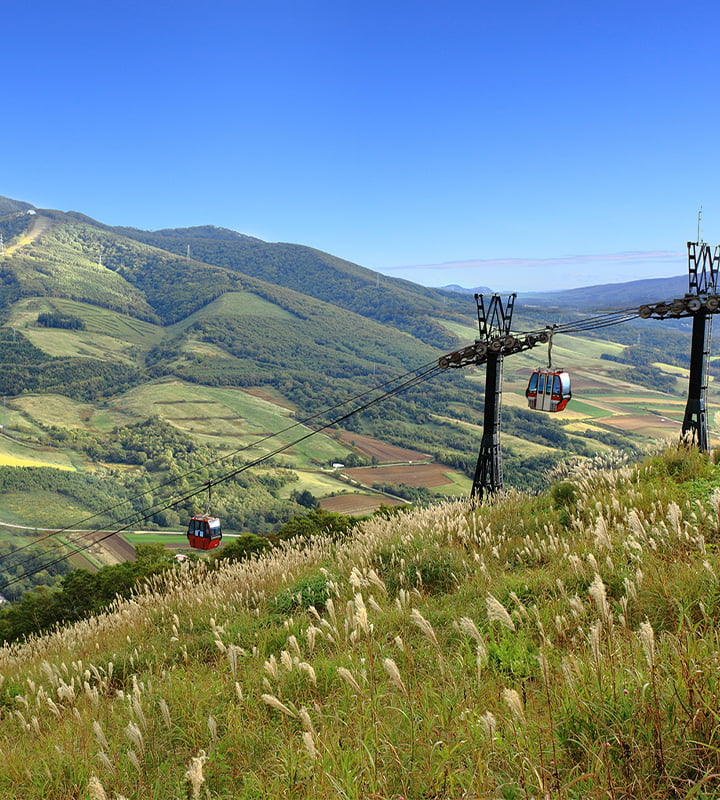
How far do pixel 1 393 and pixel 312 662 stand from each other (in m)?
222

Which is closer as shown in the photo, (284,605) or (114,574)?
(284,605)

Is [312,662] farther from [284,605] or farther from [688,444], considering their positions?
[688,444]

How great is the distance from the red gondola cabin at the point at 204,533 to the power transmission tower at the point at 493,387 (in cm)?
1321

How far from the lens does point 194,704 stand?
391 centimetres

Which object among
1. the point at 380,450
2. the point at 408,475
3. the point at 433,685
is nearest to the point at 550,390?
the point at 433,685

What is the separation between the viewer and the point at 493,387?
53.4ft

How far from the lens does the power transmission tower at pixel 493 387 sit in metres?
15.8

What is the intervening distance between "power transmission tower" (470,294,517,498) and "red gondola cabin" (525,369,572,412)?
930 millimetres

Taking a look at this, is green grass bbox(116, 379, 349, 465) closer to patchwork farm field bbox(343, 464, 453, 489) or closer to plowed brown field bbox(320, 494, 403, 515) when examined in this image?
patchwork farm field bbox(343, 464, 453, 489)

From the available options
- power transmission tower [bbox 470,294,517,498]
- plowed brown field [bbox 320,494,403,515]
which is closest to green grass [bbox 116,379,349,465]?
plowed brown field [bbox 320,494,403,515]

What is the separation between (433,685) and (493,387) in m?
13.4

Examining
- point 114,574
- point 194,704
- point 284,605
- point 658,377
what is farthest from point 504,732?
point 658,377

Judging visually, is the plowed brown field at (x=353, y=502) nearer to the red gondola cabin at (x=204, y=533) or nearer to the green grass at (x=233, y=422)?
the green grass at (x=233, y=422)

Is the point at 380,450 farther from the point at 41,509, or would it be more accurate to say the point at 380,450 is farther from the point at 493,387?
the point at 493,387
